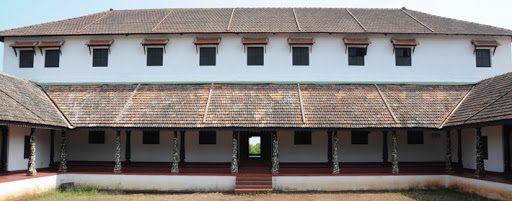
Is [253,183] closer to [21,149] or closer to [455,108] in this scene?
[455,108]

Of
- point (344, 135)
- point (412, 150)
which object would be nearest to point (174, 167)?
point (344, 135)

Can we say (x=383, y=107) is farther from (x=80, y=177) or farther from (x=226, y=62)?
(x=80, y=177)

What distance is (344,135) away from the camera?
20.5 m

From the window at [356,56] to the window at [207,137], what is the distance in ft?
26.7

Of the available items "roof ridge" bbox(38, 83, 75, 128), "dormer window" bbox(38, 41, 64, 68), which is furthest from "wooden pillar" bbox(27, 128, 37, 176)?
"dormer window" bbox(38, 41, 64, 68)

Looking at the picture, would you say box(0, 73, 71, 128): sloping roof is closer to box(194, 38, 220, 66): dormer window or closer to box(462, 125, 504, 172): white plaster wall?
box(194, 38, 220, 66): dormer window

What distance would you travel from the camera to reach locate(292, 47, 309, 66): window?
847 inches

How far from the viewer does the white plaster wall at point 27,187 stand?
14227 millimetres

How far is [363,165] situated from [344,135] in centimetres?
174

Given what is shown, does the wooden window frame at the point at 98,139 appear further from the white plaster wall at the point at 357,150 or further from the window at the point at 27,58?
the white plaster wall at the point at 357,150

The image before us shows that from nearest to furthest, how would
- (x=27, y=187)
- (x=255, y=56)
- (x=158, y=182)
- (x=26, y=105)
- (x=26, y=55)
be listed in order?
1. (x=27, y=187)
2. (x=26, y=105)
3. (x=158, y=182)
4. (x=255, y=56)
5. (x=26, y=55)

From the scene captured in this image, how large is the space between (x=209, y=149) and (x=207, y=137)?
618 millimetres

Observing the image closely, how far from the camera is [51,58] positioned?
21.8 metres

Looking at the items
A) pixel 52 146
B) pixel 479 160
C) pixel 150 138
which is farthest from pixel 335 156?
pixel 52 146
